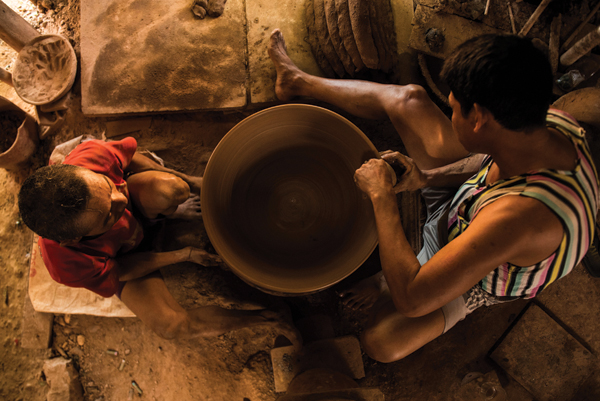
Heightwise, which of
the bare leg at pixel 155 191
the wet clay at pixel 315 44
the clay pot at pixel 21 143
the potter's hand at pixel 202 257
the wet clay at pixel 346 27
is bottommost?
the potter's hand at pixel 202 257

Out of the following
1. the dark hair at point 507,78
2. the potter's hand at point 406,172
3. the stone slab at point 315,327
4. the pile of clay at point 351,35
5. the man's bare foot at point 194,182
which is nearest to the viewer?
the dark hair at point 507,78

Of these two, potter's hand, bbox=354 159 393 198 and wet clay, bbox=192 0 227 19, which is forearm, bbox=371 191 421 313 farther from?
wet clay, bbox=192 0 227 19

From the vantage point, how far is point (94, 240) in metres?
1.83

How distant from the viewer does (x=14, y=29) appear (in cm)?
237

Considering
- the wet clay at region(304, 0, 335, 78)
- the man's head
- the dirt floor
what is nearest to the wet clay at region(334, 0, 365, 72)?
the wet clay at region(304, 0, 335, 78)

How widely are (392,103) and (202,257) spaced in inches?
61.4

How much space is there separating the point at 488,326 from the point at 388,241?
1.53 m

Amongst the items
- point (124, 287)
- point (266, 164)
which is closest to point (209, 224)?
point (266, 164)

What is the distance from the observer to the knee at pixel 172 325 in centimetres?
206

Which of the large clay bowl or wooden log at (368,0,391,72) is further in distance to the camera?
wooden log at (368,0,391,72)

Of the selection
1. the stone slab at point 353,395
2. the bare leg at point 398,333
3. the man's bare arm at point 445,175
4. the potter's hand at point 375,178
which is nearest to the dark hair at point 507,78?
the potter's hand at point 375,178

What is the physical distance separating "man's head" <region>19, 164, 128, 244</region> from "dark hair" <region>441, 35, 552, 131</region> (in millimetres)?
1603

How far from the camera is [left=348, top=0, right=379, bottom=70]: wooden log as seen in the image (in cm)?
208

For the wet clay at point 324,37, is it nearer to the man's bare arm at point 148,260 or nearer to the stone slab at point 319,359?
the man's bare arm at point 148,260
